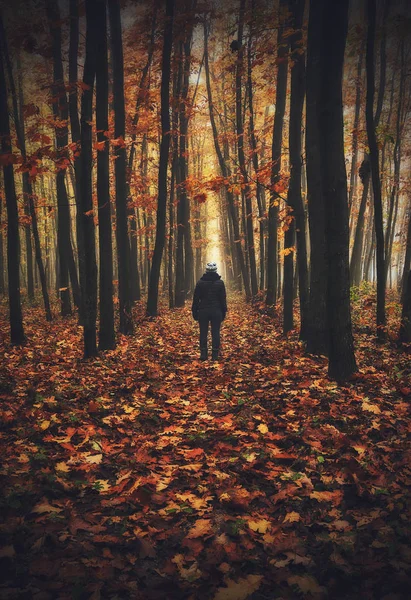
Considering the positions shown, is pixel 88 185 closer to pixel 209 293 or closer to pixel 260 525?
pixel 209 293

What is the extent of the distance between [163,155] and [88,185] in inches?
184

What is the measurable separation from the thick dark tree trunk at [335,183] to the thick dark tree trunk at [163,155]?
6703mm

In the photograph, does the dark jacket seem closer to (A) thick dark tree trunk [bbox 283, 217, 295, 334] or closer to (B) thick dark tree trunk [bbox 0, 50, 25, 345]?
(A) thick dark tree trunk [bbox 283, 217, 295, 334]

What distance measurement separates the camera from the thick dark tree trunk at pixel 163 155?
10.0m

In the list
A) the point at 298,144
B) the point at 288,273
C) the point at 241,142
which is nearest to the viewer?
the point at 298,144

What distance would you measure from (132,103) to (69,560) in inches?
618

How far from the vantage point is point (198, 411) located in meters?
4.88

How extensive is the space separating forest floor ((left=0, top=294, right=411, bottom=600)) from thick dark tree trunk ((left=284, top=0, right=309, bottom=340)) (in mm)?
2613

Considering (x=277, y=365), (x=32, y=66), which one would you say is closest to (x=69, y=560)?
(x=277, y=365)

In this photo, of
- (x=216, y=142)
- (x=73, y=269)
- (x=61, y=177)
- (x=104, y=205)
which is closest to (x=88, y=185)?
(x=104, y=205)

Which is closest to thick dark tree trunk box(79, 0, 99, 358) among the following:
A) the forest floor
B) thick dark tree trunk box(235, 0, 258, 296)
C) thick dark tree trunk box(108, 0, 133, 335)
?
the forest floor

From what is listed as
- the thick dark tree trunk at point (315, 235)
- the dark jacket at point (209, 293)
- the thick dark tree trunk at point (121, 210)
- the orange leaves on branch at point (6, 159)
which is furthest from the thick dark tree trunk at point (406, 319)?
the orange leaves on branch at point (6, 159)

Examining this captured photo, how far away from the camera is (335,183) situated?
16.6ft

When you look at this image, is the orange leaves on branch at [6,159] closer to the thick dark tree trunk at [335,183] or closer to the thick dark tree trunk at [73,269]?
the thick dark tree trunk at [335,183]
